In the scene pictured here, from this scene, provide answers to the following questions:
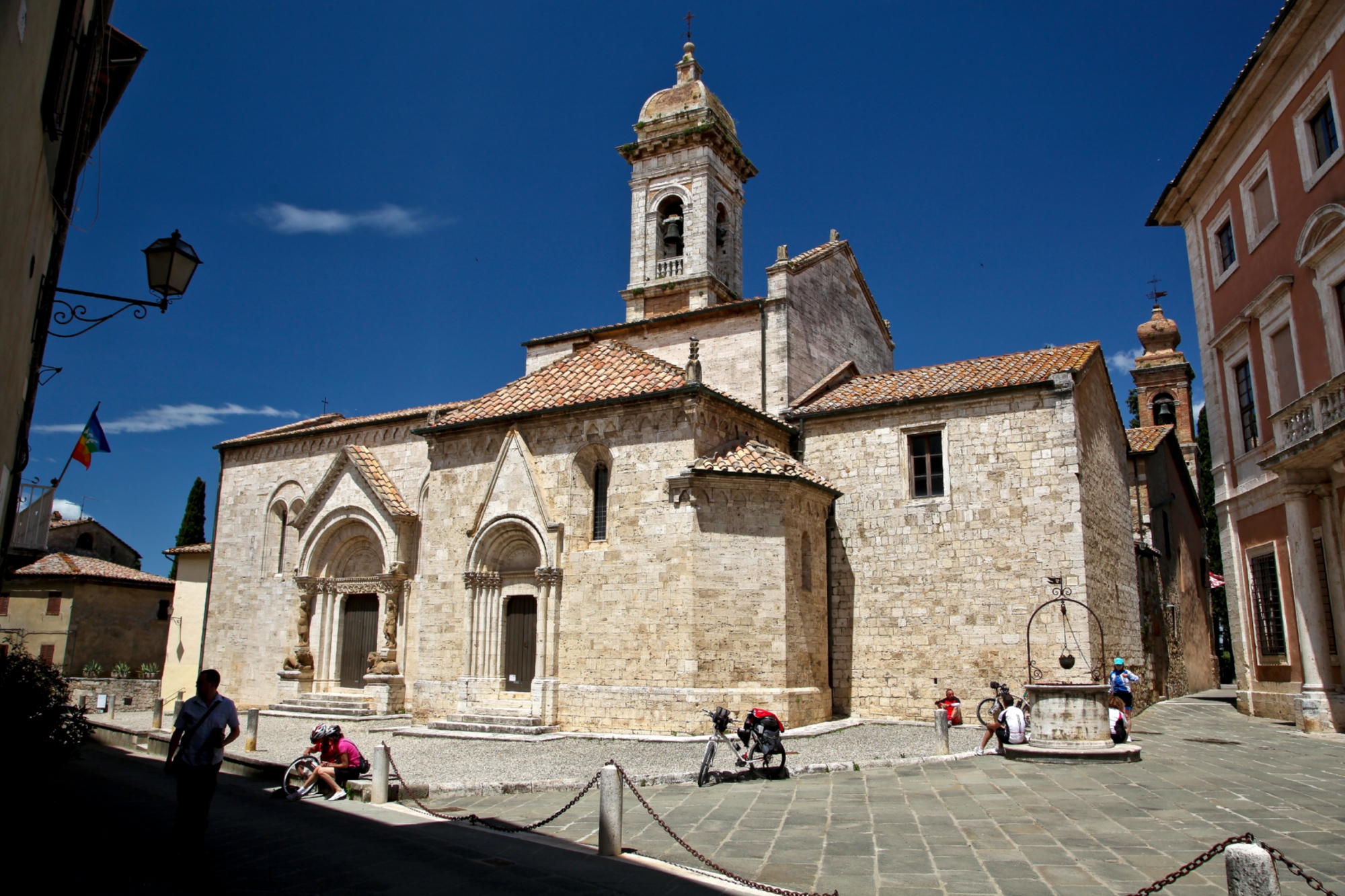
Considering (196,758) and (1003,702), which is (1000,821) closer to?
(1003,702)

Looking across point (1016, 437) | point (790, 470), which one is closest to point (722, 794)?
point (790, 470)

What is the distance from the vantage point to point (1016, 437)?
59.3ft

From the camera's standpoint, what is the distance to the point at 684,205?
27.2 meters

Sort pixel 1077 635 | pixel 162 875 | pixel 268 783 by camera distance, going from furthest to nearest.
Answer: pixel 1077 635, pixel 268 783, pixel 162 875

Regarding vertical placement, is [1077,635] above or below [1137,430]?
below

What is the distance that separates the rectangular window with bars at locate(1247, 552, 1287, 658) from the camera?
56.0ft

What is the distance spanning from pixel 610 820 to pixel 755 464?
10.4 metres

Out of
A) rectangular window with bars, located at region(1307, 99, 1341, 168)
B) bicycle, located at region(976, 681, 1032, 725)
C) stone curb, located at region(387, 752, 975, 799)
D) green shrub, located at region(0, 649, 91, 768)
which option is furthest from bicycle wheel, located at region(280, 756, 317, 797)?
rectangular window with bars, located at region(1307, 99, 1341, 168)

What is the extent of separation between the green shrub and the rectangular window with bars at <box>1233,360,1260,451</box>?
2004 cm

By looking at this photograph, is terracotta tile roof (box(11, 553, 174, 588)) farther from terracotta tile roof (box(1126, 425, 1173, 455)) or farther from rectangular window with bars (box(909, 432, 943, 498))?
terracotta tile roof (box(1126, 425, 1173, 455))

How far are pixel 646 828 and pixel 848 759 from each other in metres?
5.02

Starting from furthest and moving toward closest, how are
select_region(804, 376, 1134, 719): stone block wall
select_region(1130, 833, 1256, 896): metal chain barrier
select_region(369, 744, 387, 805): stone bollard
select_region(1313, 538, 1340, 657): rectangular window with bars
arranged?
select_region(804, 376, 1134, 719): stone block wall, select_region(1313, 538, 1340, 657): rectangular window with bars, select_region(369, 744, 387, 805): stone bollard, select_region(1130, 833, 1256, 896): metal chain barrier

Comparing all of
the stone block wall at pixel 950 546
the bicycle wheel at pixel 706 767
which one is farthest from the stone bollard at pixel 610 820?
the stone block wall at pixel 950 546

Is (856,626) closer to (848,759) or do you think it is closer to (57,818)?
(848,759)
